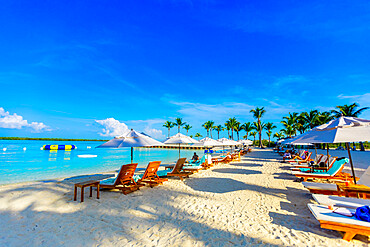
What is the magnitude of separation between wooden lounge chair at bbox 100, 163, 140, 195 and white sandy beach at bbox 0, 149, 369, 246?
21cm

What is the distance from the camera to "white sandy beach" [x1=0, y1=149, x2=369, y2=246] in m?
3.05

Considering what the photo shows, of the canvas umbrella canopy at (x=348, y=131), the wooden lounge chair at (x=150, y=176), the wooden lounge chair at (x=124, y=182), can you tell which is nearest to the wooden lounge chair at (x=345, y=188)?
the canvas umbrella canopy at (x=348, y=131)

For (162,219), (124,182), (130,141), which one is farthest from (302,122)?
(162,219)

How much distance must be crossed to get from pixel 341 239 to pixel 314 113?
41.6 meters

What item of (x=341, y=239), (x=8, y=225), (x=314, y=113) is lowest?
(x=341, y=239)

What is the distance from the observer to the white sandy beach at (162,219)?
10.0ft

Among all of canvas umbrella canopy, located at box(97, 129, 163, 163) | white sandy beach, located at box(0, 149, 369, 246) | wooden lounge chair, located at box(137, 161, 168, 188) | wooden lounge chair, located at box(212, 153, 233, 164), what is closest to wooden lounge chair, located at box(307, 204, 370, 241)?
white sandy beach, located at box(0, 149, 369, 246)

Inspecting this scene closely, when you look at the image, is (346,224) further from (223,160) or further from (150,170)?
(223,160)

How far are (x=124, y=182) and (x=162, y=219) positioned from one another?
252 cm

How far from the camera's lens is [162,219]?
3.93 meters

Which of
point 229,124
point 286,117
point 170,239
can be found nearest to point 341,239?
point 170,239

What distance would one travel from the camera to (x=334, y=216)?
3209 millimetres

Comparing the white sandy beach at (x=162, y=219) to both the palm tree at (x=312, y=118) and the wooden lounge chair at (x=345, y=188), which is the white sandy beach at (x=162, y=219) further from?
the palm tree at (x=312, y=118)

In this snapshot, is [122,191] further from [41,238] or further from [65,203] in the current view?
[41,238]
